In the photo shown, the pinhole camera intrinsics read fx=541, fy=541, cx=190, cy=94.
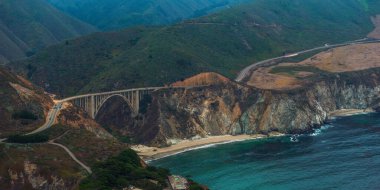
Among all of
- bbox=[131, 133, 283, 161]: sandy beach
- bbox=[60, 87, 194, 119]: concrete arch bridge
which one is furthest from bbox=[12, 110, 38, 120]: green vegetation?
bbox=[131, 133, 283, 161]: sandy beach

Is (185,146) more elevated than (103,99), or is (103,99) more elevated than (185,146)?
(103,99)

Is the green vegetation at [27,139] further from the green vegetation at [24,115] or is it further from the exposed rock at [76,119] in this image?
the exposed rock at [76,119]

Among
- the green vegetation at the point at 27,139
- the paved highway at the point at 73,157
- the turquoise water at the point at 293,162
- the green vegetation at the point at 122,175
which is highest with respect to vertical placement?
the green vegetation at the point at 27,139

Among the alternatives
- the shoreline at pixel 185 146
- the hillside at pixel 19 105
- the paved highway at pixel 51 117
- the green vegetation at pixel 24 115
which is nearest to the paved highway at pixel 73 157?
the paved highway at pixel 51 117

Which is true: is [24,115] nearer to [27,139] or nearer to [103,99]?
[27,139]

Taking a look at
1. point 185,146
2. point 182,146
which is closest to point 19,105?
point 182,146

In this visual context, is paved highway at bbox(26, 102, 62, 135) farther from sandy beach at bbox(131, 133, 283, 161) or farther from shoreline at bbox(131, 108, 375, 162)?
sandy beach at bbox(131, 133, 283, 161)
